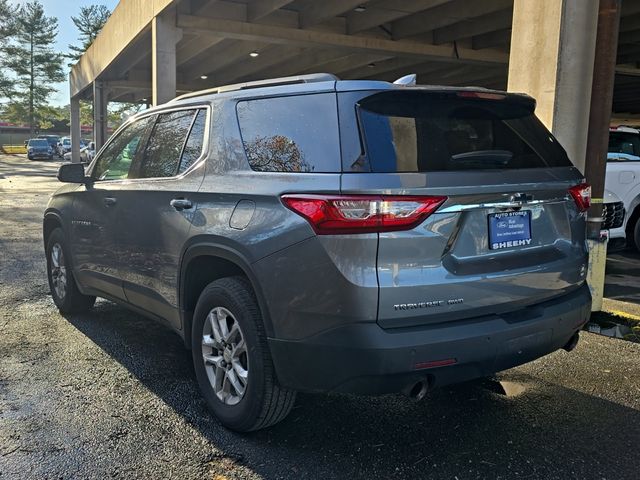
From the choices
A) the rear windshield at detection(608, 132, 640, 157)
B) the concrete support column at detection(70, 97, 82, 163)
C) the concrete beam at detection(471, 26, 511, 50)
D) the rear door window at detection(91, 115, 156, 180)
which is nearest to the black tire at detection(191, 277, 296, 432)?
the rear door window at detection(91, 115, 156, 180)

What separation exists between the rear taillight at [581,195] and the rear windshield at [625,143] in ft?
21.5

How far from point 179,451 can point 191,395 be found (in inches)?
30.3

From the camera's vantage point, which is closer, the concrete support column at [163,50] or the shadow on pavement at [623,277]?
the shadow on pavement at [623,277]

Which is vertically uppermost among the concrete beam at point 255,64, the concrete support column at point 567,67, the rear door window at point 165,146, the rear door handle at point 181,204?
the concrete beam at point 255,64

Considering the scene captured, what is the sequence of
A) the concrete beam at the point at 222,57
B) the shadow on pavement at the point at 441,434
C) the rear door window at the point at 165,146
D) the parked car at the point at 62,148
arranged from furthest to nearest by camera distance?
the parked car at the point at 62,148, the concrete beam at the point at 222,57, the rear door window at the point at 165,146, the shadow on pavement at the point at 441,434

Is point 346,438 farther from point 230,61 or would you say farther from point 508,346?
point 230,61

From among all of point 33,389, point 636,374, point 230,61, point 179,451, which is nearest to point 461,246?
point 179,451

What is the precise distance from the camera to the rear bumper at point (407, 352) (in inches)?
108

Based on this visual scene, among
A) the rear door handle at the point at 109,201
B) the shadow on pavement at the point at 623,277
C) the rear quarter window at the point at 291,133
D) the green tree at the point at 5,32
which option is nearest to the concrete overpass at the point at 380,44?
the shadow on pavement at the point at 623,277

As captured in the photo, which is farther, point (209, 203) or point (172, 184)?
point (172, 184)

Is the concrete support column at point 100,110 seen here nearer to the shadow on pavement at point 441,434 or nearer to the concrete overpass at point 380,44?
the concrete overpass at point 380,44

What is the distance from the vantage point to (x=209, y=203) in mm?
3555

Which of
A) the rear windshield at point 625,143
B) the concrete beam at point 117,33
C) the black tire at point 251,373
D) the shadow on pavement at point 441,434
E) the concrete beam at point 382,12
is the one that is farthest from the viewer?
the concrete beam at point 117,33

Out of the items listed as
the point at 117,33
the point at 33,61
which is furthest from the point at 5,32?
the point at 117,33
